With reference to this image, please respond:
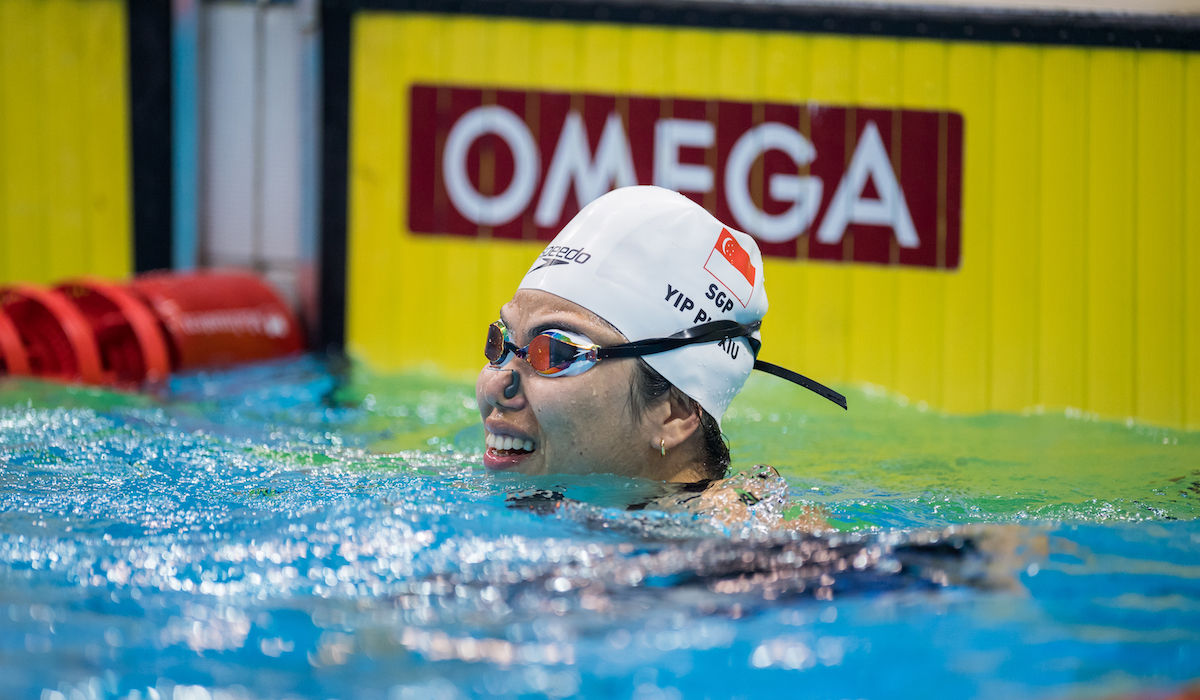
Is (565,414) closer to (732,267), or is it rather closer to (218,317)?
(732,267)

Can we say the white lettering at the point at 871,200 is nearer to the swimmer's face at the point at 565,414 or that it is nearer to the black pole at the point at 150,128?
the swimmer's face at the point at 565,414

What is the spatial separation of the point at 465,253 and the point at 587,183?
0.77 meters

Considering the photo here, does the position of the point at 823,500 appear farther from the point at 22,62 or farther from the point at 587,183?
the point at 22,62

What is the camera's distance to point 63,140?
6.09 m

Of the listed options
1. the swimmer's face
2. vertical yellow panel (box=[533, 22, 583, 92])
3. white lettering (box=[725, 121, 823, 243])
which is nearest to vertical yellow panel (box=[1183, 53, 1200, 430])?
white lettering (box=[725, 121, 823, 243])

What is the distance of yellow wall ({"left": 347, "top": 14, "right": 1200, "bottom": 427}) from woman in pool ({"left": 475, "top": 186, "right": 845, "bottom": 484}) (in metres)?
3.24

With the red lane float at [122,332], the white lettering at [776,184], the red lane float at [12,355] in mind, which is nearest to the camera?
the red lane float at [12,355]

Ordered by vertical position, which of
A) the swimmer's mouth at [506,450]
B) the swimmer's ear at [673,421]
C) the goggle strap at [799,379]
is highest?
the goggle strap at [799,379]

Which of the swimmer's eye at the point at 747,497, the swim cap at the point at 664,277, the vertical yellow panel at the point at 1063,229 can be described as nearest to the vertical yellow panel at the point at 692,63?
the vertical yellow panel at the point at 1063,229

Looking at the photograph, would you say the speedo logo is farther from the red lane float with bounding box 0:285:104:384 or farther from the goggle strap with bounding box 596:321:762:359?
the red lane float with bounding box 0:285:104:384

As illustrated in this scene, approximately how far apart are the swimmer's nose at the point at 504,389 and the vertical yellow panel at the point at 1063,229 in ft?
13.3

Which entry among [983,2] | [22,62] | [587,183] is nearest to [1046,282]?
[983,2]

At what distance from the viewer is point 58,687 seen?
1462mm

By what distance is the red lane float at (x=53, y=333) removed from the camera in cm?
457
